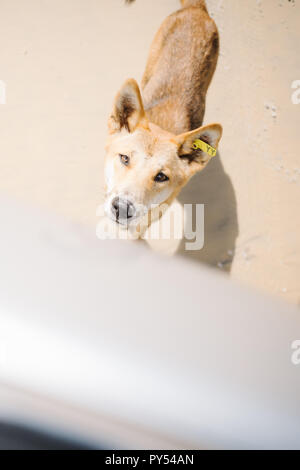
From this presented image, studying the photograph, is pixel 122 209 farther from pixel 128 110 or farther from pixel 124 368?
pixel 124 368

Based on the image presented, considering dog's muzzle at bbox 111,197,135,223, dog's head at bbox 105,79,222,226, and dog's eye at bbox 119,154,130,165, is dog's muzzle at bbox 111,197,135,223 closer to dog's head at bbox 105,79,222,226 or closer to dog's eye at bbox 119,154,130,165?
dog's head at bbox 105,79,222,226

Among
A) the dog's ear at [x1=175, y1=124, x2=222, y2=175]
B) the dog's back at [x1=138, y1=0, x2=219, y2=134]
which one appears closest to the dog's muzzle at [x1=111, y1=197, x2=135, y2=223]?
the dog's ear at [x1=175, y1=124, x2=222, y2=175]

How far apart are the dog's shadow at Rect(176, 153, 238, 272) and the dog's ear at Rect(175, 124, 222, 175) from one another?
2.81ft

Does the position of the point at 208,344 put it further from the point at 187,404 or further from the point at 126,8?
the point at 126,8

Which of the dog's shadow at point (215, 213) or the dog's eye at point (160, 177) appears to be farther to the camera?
the dog's shadow at point (215, 213)

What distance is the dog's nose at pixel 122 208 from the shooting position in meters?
1.89

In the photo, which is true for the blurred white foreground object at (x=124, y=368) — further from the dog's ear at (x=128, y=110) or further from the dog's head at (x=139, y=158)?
the dog's ear at (x=128, y=110)

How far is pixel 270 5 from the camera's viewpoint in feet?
12.5

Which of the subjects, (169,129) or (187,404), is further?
(169,129)

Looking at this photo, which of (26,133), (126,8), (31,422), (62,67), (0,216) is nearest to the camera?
(31,422)

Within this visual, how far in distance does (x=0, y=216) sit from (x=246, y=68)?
3.38 metres

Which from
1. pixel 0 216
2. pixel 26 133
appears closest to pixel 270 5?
pixel 26 133

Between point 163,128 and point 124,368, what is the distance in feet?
5.97

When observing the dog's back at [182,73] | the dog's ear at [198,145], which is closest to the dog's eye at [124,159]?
the dog's ear at [198,145]
